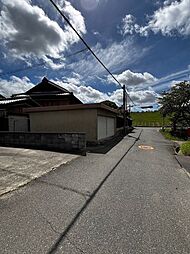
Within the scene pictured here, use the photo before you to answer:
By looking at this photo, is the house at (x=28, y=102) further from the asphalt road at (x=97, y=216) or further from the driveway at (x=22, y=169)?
the asphalt road at (x=97, y=216)

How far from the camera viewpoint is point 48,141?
1091cm

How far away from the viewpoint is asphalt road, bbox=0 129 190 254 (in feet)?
8.40

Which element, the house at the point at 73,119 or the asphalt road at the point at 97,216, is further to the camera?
the house at the point at 73,119

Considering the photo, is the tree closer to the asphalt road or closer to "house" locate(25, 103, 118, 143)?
"house" locate(25, 103, 118, 143)

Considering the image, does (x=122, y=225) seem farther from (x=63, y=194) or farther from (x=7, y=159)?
(x=7, y=159)

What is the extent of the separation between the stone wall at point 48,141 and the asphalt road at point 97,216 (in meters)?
4.43

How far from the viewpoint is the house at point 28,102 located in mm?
15991

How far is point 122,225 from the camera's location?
10.1 ft

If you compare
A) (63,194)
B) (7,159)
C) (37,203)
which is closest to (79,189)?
(63,194)

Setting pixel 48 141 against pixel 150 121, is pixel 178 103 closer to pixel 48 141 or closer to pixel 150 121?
pixel 48 141

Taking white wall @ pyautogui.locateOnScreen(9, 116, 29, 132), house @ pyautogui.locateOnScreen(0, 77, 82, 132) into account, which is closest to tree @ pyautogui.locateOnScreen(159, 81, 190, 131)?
house @ pyautogui.locateOnScreen(0, 77, 82, 132)

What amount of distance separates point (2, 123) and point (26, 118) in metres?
2.48

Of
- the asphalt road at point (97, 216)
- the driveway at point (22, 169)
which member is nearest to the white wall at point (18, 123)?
the driveway at point (22, 169)

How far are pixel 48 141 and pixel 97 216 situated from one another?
317 inches
